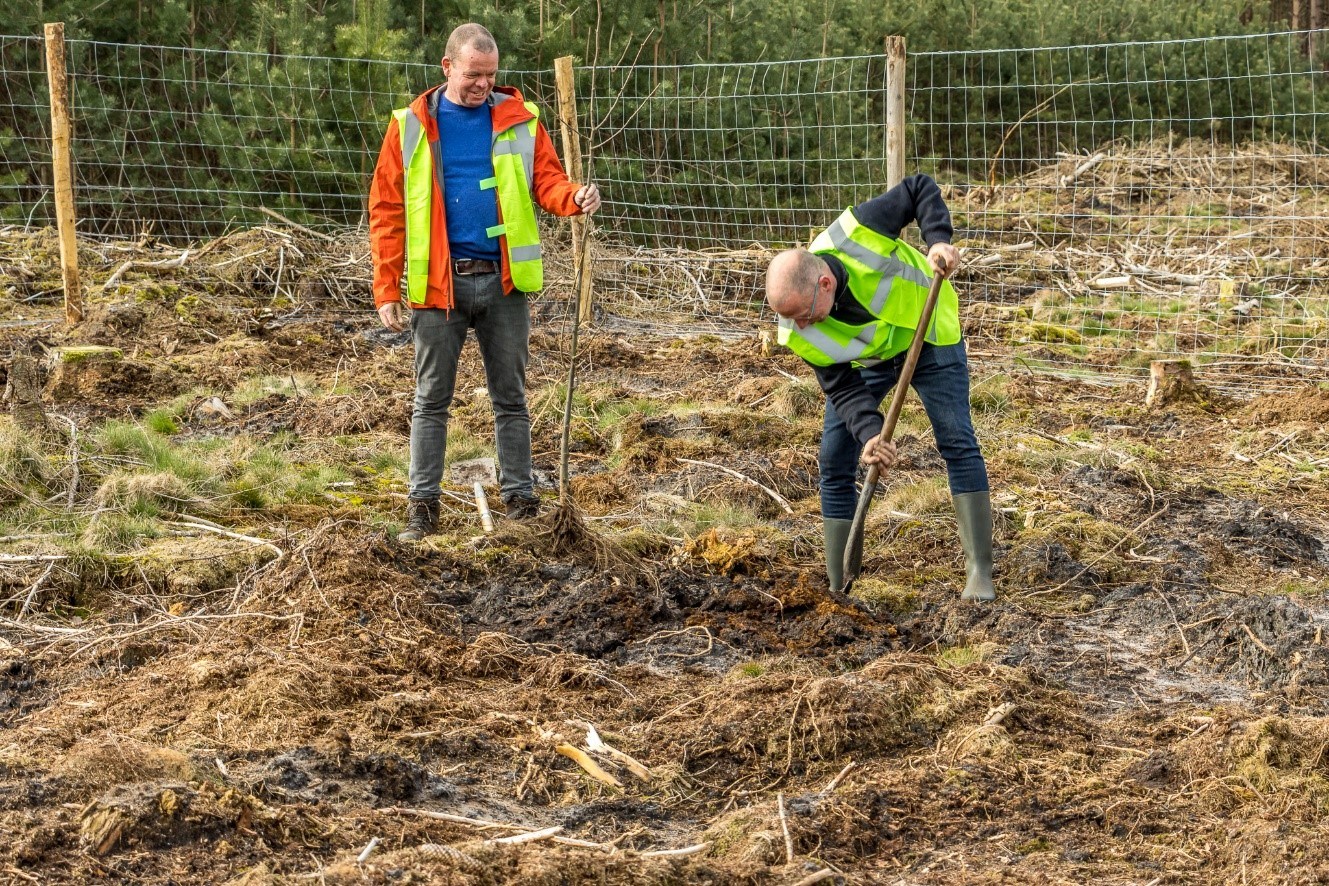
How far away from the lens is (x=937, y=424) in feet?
16.7

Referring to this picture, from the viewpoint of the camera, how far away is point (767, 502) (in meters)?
6.50

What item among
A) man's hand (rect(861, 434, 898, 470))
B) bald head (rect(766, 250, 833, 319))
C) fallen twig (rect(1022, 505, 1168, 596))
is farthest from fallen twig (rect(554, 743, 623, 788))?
fallen twig (rect(1022, 505, 1168, 596))

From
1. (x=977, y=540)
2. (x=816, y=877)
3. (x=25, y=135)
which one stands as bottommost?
(x=816, y=877)

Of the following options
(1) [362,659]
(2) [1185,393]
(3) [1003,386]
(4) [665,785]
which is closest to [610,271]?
(3) [1003,386]

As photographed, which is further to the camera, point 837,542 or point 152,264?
point 152,264

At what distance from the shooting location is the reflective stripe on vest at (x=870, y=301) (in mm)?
4824

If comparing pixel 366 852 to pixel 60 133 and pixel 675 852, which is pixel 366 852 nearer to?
pixel 675 852

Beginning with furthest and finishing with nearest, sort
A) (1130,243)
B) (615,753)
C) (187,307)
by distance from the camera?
(1130,243)
(187,307)
(615,753)

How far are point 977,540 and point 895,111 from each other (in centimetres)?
395

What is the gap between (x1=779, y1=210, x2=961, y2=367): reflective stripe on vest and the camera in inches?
190

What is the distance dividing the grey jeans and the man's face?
2.23 feet

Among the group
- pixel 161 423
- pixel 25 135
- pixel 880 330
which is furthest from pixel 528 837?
pixel 25 135

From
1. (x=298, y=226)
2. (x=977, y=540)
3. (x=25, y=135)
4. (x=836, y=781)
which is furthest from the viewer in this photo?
(x=25, y=135)

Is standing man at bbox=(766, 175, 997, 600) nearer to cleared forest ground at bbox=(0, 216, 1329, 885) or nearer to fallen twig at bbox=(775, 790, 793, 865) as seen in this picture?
cleared forest ground at bbox=(0, 216, 1329, 885)
